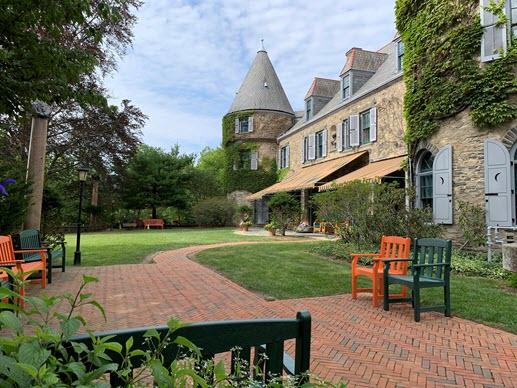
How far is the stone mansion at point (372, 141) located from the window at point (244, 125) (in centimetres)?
8

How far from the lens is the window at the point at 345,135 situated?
21281mm

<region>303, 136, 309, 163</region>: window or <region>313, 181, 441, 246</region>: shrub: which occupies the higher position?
<region>303, 136, 309, 163</region>: window

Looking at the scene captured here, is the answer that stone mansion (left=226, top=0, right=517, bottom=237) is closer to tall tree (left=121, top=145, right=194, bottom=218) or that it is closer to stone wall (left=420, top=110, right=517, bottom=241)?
stone wall (left=420, top=110, right=517, bottom=241)

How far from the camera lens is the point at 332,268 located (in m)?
9.54

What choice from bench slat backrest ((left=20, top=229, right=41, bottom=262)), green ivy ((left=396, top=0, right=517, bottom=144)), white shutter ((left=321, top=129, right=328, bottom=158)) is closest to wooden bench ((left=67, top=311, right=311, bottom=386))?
bench slat backrest ((left=20, top=229, right=41, bottom=262))

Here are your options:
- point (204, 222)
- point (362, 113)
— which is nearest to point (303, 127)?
point (362, 113)

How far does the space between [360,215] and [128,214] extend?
27260mm

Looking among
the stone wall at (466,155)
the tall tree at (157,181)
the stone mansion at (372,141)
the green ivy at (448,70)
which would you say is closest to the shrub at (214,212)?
the stone mansion at (372,141)

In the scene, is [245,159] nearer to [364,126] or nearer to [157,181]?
[157,181]

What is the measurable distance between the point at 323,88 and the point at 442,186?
56.3ft

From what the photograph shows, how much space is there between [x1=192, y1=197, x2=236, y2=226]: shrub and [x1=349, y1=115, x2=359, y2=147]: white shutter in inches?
521

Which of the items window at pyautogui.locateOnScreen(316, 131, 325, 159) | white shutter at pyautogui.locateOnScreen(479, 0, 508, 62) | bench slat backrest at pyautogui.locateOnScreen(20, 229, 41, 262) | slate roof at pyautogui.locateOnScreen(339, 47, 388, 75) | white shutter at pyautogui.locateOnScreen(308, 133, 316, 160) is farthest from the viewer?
white shutter at pyautogui.locateOnScreen(308, 133, 316, 160)

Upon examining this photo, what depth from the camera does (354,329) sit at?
4902 millimetres

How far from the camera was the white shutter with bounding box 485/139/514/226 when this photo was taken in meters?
10.2
